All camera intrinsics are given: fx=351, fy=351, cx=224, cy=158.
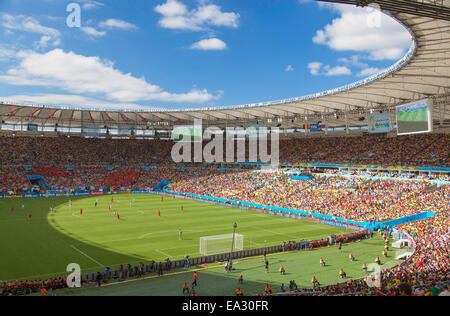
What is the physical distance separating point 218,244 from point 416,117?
2302 cm

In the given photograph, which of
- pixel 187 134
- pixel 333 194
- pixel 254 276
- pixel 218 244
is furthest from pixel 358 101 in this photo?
pixel 187 134

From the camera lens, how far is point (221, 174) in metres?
71.0

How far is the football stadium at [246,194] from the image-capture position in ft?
69.9

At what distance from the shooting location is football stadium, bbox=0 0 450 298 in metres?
21.3

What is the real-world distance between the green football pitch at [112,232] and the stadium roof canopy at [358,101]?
17.3 meters

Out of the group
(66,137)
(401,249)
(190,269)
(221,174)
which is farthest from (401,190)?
(66,137)

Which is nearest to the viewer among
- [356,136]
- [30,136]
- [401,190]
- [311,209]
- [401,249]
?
[401,249]

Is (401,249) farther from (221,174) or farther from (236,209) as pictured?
(221,174)

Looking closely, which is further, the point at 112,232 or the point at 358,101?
the point at 358,101

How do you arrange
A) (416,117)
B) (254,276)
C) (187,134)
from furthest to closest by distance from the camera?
(187,134) → (416,117) → (254,276)

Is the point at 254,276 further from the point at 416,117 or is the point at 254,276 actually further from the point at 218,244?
the point at 416,117

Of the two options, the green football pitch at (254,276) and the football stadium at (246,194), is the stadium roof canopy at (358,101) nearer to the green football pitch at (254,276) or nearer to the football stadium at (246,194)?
the football stadium at (246,194)

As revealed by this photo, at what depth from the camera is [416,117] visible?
113 ft
